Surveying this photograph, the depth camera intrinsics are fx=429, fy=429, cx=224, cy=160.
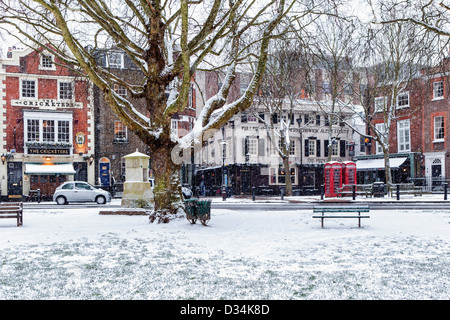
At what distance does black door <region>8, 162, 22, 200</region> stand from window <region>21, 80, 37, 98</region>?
5.90 meters

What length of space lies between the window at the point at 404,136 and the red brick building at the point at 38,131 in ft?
95.2

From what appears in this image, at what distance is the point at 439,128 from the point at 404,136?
3872 mm

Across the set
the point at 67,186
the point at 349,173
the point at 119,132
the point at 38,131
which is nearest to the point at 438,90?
the point at 349,173

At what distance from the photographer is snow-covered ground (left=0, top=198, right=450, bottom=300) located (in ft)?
20.6

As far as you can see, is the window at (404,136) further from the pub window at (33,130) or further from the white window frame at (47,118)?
the pub window at (33,130)

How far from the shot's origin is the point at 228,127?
4466 centimetres

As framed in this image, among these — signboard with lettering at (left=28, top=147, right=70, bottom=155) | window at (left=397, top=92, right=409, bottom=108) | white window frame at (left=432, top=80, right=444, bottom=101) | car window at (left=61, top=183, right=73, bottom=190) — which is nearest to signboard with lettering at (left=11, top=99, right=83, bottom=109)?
signboard with lettering at (left=28, top=147, right=70, bottom=155)

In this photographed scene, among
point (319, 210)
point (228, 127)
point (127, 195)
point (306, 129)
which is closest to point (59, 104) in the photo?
point (228, 127)

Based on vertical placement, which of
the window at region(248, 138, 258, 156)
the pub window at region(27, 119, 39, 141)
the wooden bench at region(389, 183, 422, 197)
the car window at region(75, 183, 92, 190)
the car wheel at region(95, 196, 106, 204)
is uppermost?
the pub window at region(27, 119, 39, 141)

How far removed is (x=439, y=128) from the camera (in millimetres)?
37906

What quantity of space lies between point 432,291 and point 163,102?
1042 centimetres

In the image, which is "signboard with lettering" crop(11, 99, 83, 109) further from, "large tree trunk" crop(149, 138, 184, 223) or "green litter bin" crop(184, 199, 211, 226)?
"green litter bin" crop(184, 199, 211, 226)

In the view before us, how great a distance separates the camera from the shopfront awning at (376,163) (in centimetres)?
4000
